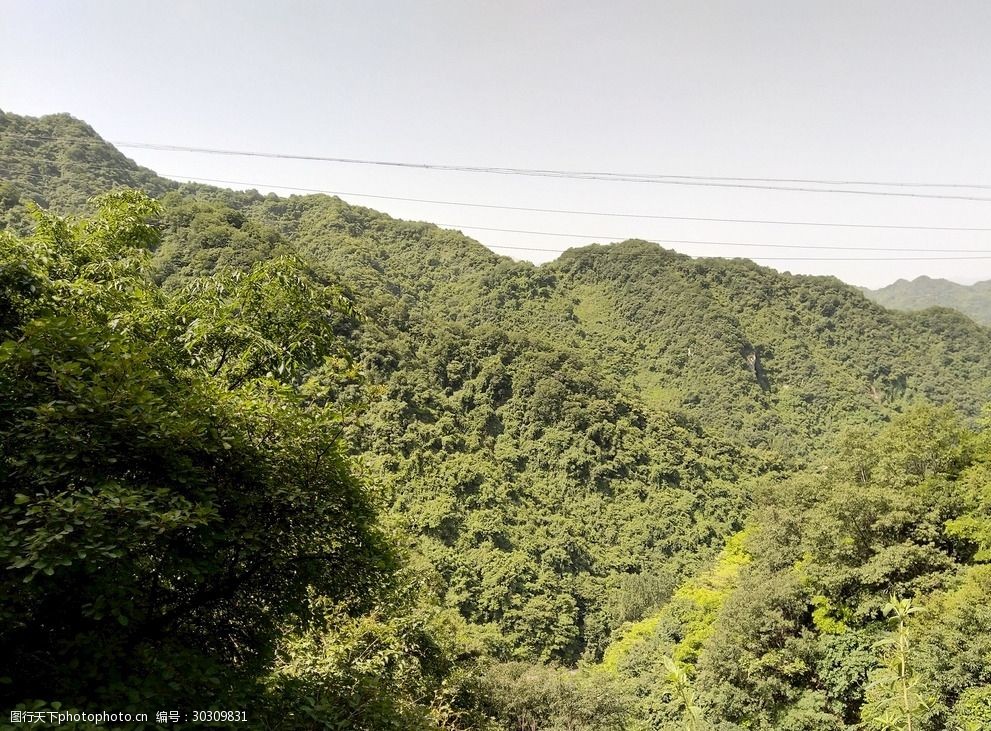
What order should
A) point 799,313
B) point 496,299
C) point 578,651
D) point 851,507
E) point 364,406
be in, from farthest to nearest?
1. point 799,313
2. point 496,299
3. point 578,651
4. point 851,507
5. point 364,406

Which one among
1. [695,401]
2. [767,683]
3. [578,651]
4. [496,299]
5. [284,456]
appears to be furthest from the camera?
[496,299]

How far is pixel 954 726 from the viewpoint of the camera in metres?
12.5

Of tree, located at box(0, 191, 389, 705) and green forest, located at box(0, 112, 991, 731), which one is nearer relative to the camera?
tree, located at box(0, 191, 389, 705)

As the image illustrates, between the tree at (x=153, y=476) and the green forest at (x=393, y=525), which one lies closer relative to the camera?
the tree at (x=153, y=476)

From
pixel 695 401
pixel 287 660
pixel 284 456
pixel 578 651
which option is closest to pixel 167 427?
pixel 284 456

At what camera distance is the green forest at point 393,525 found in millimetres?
3607

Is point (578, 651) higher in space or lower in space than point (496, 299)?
lower

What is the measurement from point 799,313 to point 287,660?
143613 mm

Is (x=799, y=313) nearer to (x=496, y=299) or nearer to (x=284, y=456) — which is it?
(x=496, y=299)

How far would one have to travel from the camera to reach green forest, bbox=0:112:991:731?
361 cm

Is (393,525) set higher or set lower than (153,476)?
lower

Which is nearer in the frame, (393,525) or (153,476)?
(153,476)

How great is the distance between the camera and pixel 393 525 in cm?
1330

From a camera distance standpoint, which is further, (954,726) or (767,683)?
(767,683)
